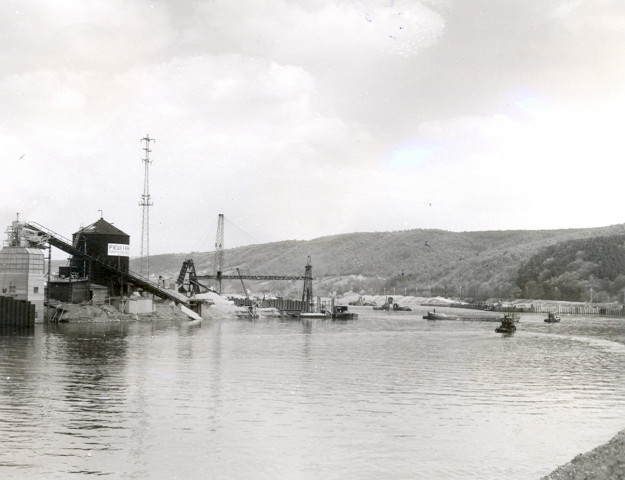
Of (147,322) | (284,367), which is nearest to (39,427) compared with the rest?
(284,367)

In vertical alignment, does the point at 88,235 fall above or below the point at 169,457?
above

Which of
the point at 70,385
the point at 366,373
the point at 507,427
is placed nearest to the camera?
the point at 507,427

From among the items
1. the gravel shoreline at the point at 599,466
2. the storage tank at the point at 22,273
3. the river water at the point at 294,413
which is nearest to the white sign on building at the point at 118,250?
the storage tank at the point at 22,273

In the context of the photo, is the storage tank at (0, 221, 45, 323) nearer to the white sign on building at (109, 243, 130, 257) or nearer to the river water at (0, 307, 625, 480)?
the white sign on building at (109, 243, 130, 257)

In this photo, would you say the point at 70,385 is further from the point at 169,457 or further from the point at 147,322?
the point at 147,322

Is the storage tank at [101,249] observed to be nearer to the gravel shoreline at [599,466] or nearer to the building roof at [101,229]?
the building roof at [101,229]
